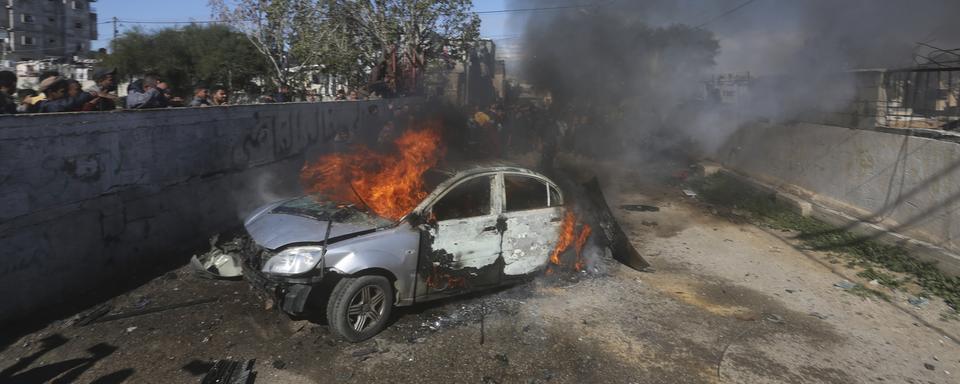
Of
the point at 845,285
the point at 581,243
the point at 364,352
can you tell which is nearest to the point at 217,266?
the point at 364,352

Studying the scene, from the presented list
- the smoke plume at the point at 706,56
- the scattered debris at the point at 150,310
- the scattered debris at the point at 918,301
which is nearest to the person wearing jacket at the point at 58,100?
the scattered debris at the point at 150,310

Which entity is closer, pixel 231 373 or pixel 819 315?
pixel 231 373

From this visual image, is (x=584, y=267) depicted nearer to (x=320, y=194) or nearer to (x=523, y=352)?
(x=523, y=352)

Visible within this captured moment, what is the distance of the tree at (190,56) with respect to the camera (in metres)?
33.9

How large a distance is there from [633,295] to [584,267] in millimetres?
690

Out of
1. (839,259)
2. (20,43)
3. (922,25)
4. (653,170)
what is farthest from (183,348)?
(20,43)

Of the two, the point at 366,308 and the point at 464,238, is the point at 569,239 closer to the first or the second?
the point at 464,238

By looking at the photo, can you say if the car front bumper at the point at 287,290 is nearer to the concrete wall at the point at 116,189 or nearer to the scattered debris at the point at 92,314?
the scattered debris at the point at 92,314

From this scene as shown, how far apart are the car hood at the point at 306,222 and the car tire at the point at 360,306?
0.41 meters

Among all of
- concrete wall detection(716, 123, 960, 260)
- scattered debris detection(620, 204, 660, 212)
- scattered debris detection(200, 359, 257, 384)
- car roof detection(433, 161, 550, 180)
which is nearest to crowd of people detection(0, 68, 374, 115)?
scattered debris detection(200, 359, 257, 384)

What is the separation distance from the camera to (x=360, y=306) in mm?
4293

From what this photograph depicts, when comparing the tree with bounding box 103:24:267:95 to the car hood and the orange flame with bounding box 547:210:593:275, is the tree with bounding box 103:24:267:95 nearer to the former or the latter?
the car hood

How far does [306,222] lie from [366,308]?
918mm

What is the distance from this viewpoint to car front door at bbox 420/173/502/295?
15.2 ft
